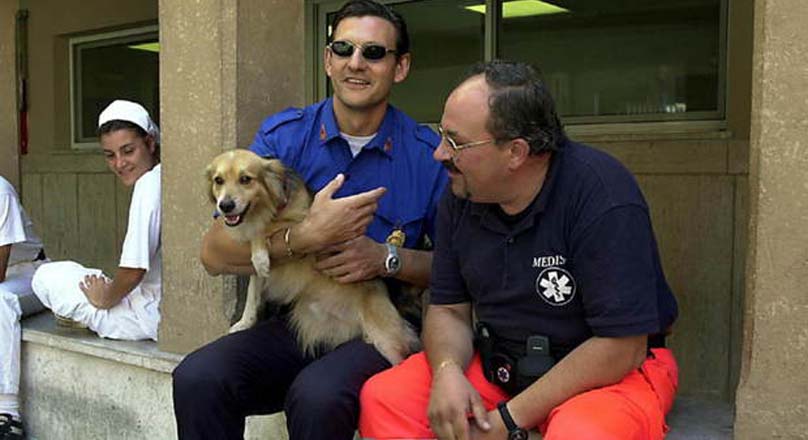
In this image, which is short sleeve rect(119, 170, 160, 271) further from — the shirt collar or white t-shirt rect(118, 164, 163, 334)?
the shirt collar

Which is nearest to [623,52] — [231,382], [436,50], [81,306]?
[436,50]

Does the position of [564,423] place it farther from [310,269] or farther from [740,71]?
[740,71]

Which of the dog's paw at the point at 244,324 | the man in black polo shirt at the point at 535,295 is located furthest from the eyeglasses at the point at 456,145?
the dog's paw at the point at 244,324

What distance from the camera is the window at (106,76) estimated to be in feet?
24.7

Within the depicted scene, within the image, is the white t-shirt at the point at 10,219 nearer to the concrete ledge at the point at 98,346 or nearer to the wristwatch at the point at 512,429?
the concrete ledge at the point at 98,346

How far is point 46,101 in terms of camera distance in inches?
306

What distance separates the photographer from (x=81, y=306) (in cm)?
400

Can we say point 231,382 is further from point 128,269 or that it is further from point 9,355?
point 9,355

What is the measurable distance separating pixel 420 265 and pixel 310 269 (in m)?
0.41

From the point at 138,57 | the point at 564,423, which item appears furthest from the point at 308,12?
the point at 564,423

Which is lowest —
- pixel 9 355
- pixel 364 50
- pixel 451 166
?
pixel 9 355

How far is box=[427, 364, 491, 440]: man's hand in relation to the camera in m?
2.25

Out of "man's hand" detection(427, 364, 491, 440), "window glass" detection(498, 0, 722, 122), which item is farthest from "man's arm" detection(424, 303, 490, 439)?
"window glass" detection(498, 0, 722, 122)

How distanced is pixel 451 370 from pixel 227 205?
3.27 ft
